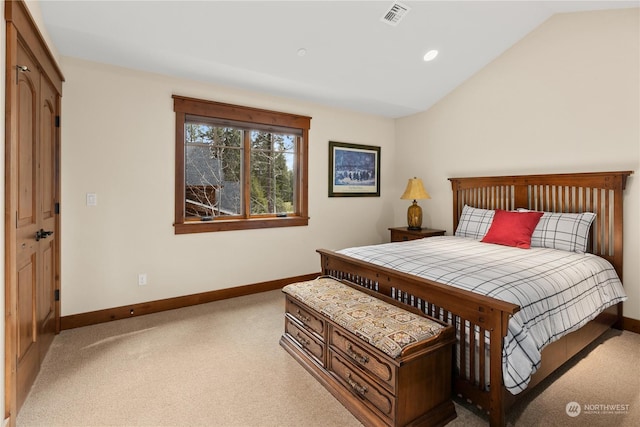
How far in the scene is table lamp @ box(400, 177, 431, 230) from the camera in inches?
177

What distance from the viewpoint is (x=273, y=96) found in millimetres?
4031

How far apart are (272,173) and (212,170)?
0.75 meters

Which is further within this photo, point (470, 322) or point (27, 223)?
point (27, 223)

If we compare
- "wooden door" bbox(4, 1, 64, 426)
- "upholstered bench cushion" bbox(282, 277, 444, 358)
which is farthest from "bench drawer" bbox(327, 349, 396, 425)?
"wooden door" bbox(4, 1, 64, 426)

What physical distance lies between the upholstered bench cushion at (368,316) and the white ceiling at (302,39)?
2127mm

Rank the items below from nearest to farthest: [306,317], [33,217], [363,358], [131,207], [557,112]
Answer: [363,358] → [33,217] → [306,317] → [131,207] → [557,112]

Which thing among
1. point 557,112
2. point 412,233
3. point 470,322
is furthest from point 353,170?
point 470,322

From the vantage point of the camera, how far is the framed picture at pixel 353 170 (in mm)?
4613

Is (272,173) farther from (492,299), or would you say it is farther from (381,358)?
(492,299)

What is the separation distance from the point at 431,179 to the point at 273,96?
2.41 metres

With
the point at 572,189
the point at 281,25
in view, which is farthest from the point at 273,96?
the point at 572,189

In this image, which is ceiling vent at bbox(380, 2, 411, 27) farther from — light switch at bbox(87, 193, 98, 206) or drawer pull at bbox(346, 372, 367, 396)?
light switch at bbox(87, 193, 98, 206)

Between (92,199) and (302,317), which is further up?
(92,199)

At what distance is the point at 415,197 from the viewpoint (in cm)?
447
